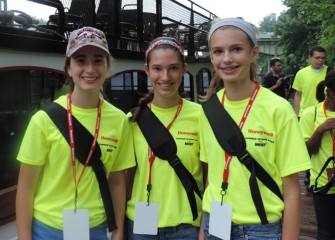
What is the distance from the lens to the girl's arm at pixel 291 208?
172 centimetres

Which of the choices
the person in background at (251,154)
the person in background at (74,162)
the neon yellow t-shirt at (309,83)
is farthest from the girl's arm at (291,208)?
the neon yellow t-shirt at (309,83)

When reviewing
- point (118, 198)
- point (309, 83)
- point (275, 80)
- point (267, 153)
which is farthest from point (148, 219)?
point (275, 80)

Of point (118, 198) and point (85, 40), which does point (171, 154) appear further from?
point (85, 40)

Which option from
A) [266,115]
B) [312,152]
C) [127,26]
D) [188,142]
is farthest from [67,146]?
[127,26]

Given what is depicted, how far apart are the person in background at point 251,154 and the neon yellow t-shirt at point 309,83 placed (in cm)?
349

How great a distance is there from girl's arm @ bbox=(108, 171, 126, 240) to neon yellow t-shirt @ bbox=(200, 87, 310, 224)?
57cm

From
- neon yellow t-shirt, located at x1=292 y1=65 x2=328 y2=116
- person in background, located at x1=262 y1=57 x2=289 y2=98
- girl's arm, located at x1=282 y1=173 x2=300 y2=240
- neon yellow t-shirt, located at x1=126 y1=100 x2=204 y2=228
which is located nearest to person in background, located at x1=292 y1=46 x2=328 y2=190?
neon yellow t-shirt, located at x1=292 y1=65 x2=328 y2=116

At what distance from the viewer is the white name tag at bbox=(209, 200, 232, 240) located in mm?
1768

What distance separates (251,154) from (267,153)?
0.07 metres

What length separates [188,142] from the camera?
212 centimetres

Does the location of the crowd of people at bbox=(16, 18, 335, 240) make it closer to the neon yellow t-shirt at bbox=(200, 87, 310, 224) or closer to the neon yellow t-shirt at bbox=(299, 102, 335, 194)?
the neon yellow t-shirt at bbox=(200, 87, 310, 224)

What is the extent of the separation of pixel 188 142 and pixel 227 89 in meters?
0.40

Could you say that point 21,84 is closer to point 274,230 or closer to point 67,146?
point 67,146

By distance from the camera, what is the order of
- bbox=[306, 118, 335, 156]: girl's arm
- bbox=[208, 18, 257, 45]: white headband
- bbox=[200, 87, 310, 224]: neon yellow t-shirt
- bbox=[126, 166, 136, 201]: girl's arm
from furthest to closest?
bbox=[306, 118, 335, 156]: girl's arm < bbox=[126, 166, 136, 201]: girl's arm < bbox=[208, 18, 257, 45]: white headband < bbox=[200, 87, 310, 224]: neon yellow t-shirt
